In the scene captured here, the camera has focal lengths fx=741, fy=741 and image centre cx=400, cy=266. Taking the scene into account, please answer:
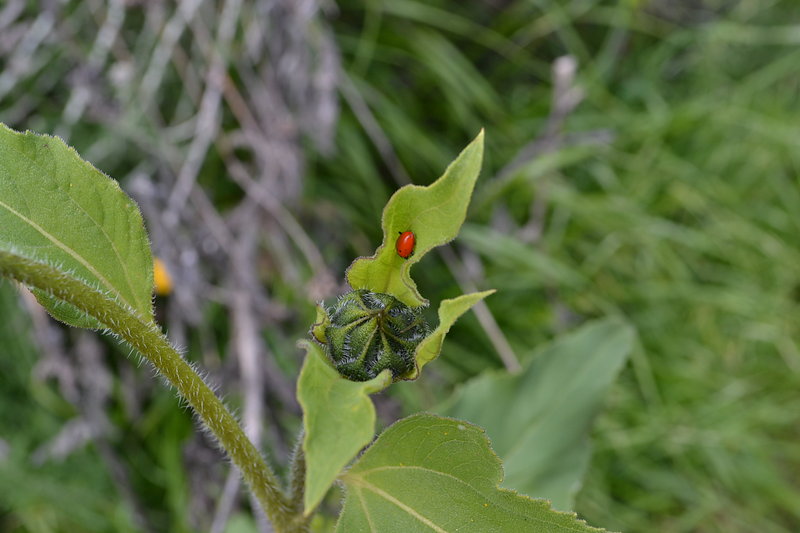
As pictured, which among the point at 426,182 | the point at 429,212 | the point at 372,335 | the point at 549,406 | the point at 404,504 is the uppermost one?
the point at 429,212

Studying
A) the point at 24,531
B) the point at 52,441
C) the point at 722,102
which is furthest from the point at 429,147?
the point at 24,531

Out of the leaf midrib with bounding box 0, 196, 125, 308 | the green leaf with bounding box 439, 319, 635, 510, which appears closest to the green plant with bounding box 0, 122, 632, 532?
the leaf midrib with bounding box 0, 196, 125, 308

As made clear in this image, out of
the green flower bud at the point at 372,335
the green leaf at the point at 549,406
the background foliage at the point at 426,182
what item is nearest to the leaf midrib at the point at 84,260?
the green flower bud at the point at 372,335

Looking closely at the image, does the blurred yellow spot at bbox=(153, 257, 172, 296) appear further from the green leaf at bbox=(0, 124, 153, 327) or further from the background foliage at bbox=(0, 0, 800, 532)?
the green leaf at bbox=(0, 124, 153, 327)

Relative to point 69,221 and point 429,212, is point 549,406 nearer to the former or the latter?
point 429,212

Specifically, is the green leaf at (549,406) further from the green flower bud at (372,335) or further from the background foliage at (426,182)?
the green flower bud at (372,335)

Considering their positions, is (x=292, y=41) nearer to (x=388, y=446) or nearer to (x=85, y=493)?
(x=85, y=493)

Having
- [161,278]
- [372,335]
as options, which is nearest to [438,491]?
[372,335]
